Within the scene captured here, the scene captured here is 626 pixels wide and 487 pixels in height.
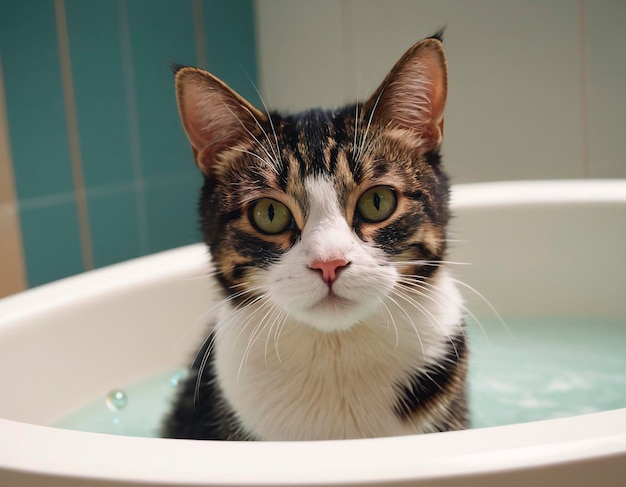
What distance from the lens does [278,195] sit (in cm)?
86

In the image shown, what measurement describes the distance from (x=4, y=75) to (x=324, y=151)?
4.17 feet

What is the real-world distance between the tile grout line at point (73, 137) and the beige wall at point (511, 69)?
1.94 ft

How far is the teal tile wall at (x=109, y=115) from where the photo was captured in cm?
188

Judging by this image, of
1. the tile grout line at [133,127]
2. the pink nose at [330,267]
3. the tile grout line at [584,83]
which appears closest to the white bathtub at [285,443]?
the pink nose at [330,267]

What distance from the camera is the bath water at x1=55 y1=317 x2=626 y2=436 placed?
1.24 meters

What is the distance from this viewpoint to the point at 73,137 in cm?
202

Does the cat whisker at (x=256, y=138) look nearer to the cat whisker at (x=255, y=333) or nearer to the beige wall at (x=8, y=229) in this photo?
the cat whisker at (x=255, y=333)

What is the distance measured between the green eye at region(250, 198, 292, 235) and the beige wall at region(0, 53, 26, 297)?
1.20 m

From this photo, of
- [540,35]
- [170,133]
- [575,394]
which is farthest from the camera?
[170,133]

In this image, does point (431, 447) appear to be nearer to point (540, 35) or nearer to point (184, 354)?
point (184, 354)

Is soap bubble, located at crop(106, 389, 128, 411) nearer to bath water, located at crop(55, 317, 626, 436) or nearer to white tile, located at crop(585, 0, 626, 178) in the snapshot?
bath water, located at crop(55, 317, 626, 436)

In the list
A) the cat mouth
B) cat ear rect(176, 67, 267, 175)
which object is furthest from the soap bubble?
the cat mouth

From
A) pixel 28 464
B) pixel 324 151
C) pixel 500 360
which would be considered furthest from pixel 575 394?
pixel 28 464

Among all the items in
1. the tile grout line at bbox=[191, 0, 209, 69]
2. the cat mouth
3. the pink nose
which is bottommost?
the cat mouth
